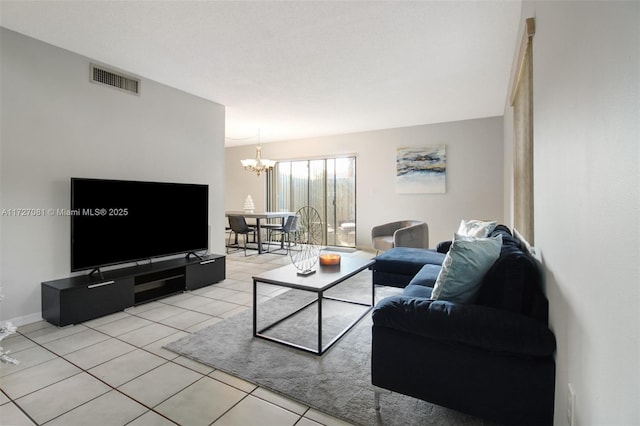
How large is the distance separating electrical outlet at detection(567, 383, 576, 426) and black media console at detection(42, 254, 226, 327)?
11.5 ft

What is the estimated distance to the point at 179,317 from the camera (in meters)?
3.06

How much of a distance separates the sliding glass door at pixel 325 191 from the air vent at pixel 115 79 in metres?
4.38

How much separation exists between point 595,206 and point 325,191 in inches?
263

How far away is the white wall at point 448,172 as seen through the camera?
5719mm

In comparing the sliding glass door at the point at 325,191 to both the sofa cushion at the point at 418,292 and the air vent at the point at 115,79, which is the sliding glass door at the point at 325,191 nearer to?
the air vent at the point at 115,79

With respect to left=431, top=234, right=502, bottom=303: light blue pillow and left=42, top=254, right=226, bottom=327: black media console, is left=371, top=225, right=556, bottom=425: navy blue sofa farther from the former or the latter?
left=42, top=254, right=226, bottom=327: black media console

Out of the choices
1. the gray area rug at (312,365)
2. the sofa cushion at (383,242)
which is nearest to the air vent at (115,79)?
the gray area rug at (312,365)

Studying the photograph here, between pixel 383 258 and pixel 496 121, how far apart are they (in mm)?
3842

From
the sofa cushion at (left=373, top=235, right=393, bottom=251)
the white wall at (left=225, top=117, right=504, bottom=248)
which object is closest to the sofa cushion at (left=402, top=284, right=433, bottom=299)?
the sofa cushion at (left=373, top=235, right=393, bottom=251)

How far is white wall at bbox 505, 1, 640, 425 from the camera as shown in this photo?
0.68 m

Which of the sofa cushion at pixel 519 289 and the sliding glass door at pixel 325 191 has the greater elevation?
the sliding glass door at pixel 325 191

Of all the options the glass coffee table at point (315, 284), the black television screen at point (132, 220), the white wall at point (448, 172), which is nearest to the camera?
the glass coffee table at point (315, 284)

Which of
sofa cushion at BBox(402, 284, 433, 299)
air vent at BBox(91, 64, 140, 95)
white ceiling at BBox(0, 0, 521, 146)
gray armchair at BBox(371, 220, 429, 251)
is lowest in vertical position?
sofa cushion at BBox(402, 284, 433, 299)

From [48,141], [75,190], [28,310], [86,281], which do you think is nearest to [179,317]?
[86,281]
